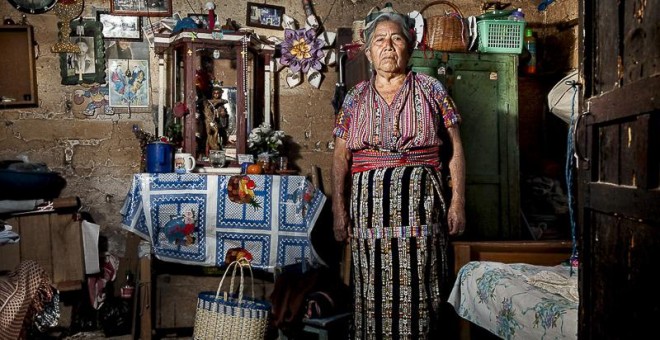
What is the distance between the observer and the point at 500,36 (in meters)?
4.08

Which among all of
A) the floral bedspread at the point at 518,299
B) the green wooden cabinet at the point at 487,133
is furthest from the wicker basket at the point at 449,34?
the floral bedspread at the point at 518,299

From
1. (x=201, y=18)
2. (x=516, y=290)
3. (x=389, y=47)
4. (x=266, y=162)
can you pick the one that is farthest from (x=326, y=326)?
(x=201, y=18)

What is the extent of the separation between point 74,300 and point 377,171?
2699 mm

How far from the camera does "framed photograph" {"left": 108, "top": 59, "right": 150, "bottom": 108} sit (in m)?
4.43

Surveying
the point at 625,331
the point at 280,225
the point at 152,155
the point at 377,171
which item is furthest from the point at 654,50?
the point at 152,155

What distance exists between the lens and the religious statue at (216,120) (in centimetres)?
416

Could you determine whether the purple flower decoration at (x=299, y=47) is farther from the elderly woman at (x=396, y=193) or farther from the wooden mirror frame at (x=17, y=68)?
the wooden mirror frame at (x=17, y=68)

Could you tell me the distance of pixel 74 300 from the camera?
4297 millimetres

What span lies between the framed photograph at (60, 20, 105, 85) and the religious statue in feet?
2.88

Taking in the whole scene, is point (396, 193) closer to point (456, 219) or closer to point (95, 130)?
point (456, 219)

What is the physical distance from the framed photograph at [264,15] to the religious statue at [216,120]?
2.09 feet

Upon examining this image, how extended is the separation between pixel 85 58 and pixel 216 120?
1113 millimetres

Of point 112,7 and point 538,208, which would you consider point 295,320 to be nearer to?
point 538,208

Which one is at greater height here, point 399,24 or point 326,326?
point 399,24
